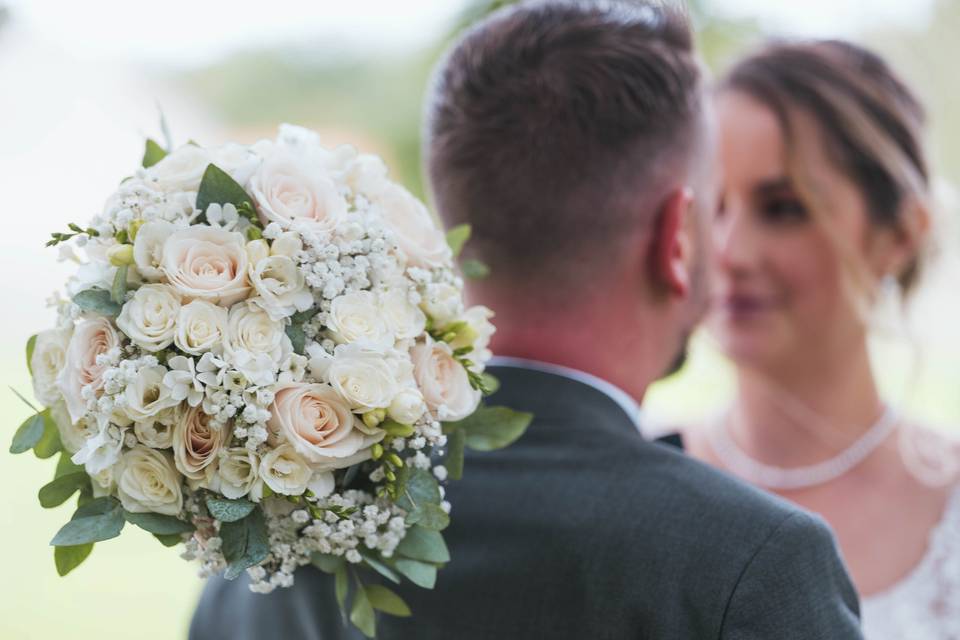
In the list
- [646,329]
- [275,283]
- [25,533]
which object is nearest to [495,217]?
[646,329]

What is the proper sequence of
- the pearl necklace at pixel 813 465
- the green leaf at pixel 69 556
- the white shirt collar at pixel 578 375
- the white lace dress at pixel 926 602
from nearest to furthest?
the green leaf at pixel 69 556 → the white shirt collar at pixel 578 375 → the white lace dress at pixel 926 602 → the pearl necklace at pixel 813 465

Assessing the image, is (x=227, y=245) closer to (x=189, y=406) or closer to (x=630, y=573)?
(x=189, y=406)

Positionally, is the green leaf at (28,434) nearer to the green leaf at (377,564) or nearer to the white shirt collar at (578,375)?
the green leaf at (377,564)

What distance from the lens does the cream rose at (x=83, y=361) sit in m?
1.19

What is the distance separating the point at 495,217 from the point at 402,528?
30.2 inches

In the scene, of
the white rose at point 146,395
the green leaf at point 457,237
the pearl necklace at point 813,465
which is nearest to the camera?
the white rose at point 146,395

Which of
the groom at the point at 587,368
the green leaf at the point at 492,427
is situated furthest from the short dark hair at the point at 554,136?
the green leaf at the point at 492,427

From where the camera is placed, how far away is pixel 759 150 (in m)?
3.08

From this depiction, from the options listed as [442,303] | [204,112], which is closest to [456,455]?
[442,303]

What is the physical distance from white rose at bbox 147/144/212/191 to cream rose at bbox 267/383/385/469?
0.32m

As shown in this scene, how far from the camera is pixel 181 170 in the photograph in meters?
1.30

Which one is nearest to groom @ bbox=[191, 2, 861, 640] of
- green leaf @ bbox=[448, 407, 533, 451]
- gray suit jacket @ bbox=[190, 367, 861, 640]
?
gray suit jacket @ bbox=[190, 367, 861, 640]

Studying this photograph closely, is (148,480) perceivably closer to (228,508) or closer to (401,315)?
(228,508)

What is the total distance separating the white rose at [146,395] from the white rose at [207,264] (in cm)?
11
